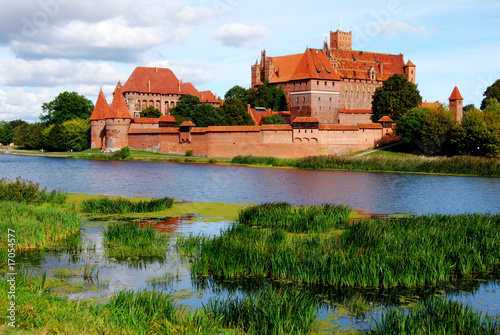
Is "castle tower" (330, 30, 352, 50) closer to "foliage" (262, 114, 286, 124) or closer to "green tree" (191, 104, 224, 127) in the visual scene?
"foliage" (262, 114, 286, 124)

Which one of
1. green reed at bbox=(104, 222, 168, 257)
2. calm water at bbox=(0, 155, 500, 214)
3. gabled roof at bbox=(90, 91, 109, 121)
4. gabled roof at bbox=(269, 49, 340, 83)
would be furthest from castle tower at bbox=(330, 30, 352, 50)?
green reed at bbox=(104, 222, 168, 257)

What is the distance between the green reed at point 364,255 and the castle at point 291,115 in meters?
28.4

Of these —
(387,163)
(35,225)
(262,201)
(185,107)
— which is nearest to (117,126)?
(185,107)

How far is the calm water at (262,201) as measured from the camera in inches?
264

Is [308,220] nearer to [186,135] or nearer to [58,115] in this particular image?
[186,135]

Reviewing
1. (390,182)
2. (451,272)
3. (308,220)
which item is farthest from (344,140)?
(451,272)

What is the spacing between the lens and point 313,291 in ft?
22.3

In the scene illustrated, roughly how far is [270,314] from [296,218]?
549cm

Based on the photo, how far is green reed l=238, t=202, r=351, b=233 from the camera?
10.4 m

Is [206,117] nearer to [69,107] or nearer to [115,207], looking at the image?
[69,107]

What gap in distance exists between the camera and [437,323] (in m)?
5.24

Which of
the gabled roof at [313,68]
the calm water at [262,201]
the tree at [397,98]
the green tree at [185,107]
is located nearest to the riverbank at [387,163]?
the calm water at [262,201]

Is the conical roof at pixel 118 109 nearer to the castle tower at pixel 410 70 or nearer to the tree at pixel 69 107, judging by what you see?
the tree at pixel 69 107

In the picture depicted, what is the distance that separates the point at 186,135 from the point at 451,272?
35735 mm
